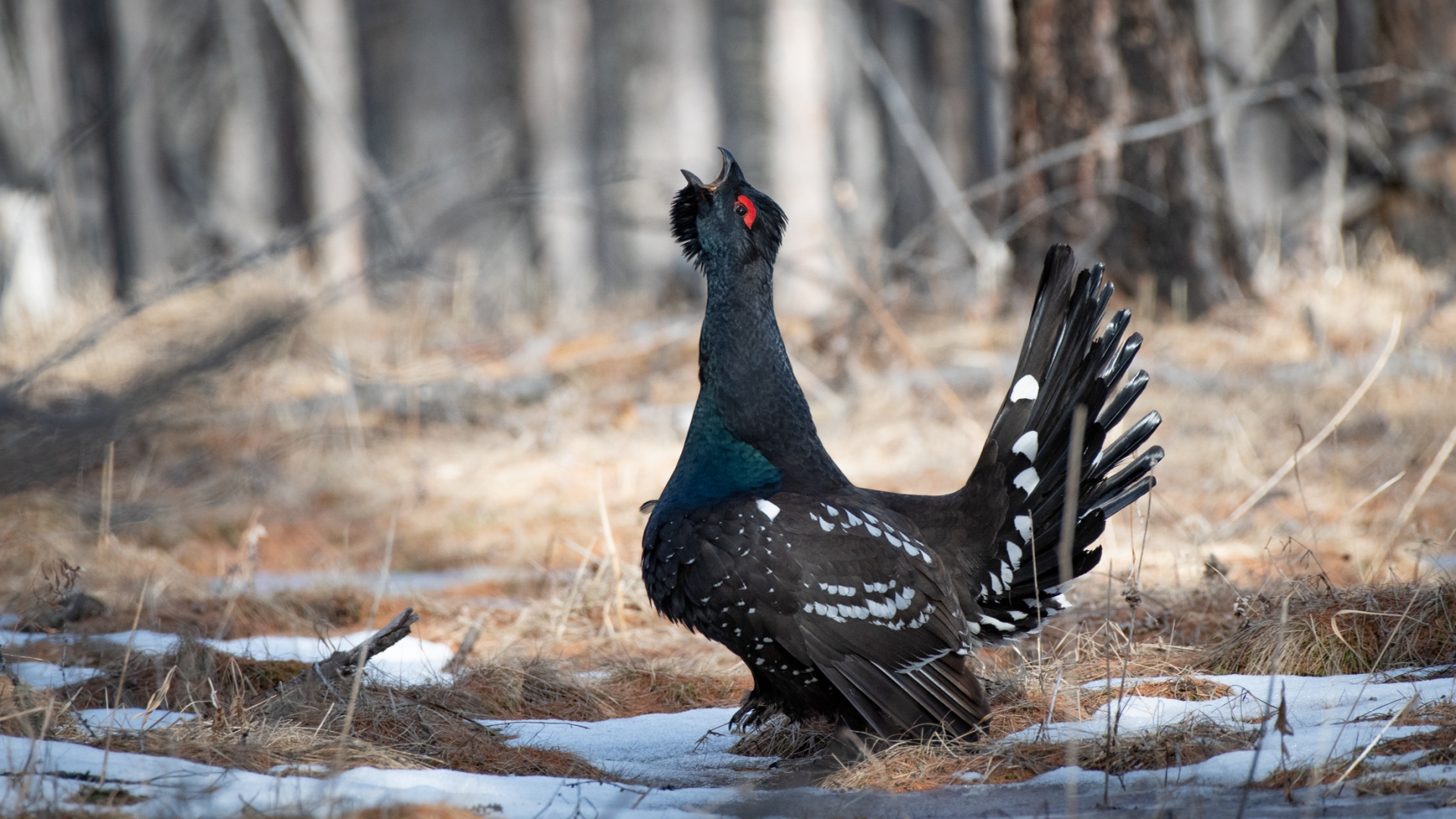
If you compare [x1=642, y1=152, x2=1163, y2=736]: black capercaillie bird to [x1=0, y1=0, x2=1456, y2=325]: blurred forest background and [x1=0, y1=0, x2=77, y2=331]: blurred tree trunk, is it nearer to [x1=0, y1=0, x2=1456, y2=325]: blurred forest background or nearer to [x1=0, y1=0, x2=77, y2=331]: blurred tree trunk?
[x1=0, y1=0, x2=1456, y2=325]: blurred forest background

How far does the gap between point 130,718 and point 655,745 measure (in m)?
1.43

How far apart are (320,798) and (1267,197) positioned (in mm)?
20754

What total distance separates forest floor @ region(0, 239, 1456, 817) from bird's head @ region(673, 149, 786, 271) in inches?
Result: 44.9

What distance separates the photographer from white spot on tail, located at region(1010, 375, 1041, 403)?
345 cm

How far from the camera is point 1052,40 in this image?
8609 millimetres

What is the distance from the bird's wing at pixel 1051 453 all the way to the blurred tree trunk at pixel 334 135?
10.9 m

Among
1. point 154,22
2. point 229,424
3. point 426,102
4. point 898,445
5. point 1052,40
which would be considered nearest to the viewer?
point 229,424

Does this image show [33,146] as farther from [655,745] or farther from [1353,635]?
[1353,635]

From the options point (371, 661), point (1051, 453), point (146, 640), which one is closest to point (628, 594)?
point (371, 661)

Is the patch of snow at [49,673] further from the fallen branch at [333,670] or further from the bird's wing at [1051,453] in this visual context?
the bird's wing at [1051,453]

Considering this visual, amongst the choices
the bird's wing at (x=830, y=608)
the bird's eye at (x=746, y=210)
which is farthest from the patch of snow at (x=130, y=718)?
the bird's eye at (x=746, y=210)

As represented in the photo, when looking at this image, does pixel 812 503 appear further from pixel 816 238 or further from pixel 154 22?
pixel 154 22

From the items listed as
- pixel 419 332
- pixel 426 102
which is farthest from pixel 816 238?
pixel 426 102

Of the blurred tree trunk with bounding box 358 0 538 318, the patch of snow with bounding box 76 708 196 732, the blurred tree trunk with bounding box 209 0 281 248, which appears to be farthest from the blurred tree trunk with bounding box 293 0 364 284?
the patch of snow with bounding box 76 708 196 732
